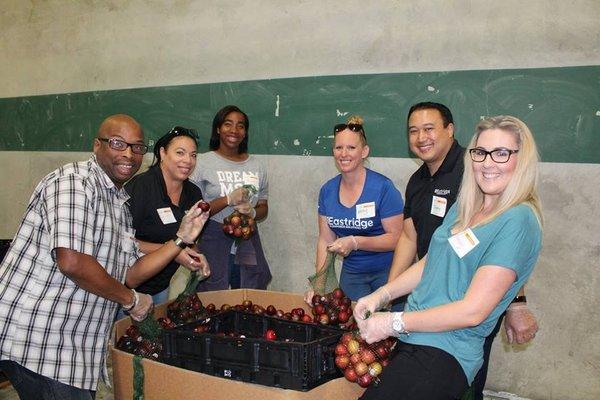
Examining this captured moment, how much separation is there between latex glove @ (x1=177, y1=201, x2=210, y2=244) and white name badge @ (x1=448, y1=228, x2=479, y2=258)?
1.11 meters

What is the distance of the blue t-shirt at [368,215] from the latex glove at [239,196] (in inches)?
20.7

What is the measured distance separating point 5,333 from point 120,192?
2.01ft

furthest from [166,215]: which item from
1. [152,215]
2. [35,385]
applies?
[35,385]

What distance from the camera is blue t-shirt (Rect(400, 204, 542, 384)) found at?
1.63m

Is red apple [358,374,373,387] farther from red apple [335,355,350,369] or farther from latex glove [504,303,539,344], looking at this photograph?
Result: latex glove [504,303,539,344]

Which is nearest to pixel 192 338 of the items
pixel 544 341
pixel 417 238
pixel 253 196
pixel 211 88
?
pixel 417 238

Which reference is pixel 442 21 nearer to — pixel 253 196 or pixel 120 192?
pixel 253 196

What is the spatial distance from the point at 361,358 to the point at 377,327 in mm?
133

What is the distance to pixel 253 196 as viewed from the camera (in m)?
3.82

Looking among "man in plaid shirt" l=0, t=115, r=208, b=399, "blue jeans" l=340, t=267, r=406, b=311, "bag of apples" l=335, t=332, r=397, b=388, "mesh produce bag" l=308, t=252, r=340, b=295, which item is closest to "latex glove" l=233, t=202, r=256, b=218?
"blue jeans" l=340, t=267, r=406, b=311

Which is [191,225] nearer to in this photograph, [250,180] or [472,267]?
[472,267]

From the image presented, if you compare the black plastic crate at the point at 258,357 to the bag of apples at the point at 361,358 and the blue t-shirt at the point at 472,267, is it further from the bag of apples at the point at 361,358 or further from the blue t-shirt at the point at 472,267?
the blue t-shirt at the point at 472,267

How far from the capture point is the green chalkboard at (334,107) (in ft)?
11.4

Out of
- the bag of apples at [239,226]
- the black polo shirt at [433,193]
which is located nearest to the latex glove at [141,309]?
the bag of apples at [239,226]
